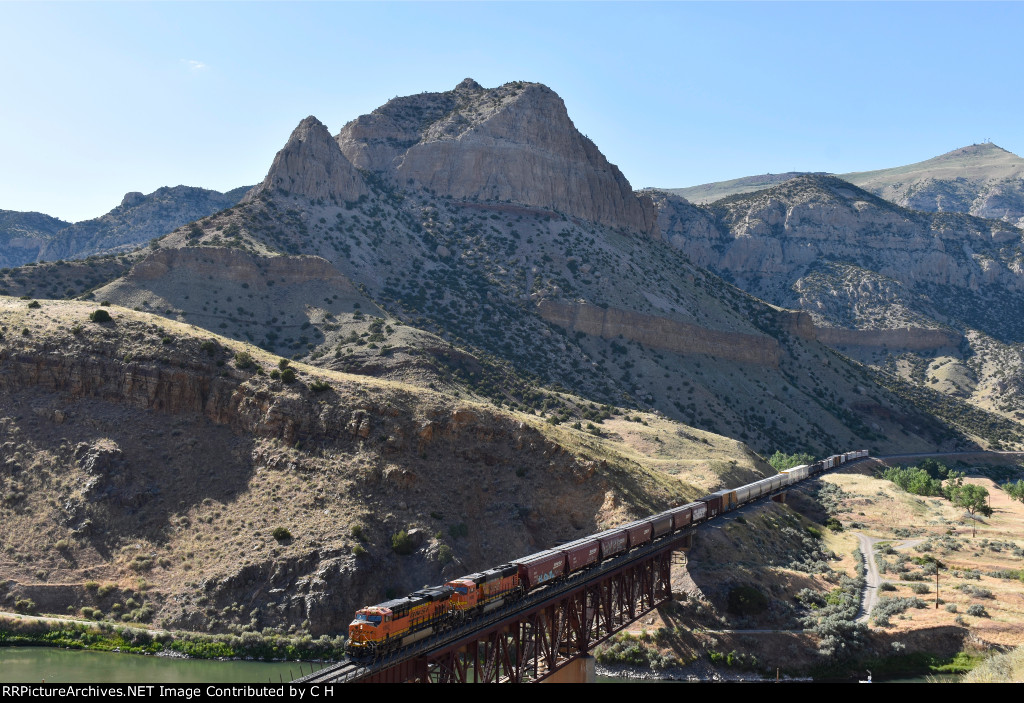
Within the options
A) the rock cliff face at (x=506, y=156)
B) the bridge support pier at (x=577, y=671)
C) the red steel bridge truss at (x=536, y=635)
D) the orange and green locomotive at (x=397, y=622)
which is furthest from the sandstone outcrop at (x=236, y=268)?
the orange and green locomotive at (x=397, y=622)

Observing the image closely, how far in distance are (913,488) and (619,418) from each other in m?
35.4

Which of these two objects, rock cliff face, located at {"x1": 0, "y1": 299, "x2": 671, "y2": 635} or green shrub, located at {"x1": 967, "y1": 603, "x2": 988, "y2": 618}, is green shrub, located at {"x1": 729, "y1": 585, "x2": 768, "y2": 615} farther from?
green shrub, located at {"x1": 967, "y1": 603, "x2": 988, "y2": 618}

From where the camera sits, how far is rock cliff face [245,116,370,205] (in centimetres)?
11725

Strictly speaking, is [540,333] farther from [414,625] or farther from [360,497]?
[414,625]

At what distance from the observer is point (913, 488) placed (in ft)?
293

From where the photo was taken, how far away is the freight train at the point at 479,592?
2555cm

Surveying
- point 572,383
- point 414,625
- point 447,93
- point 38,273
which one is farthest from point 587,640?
point 447,93

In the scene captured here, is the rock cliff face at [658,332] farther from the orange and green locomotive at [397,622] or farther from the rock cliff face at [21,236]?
the rock cliff face at [21,236]

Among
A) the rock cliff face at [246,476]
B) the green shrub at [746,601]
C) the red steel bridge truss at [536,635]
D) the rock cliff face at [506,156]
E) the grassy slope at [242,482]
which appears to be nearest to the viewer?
the red steel bridge truss at [536,635]

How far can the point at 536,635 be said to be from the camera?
104 feet

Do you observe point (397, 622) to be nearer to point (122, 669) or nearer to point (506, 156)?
point (122, 669)

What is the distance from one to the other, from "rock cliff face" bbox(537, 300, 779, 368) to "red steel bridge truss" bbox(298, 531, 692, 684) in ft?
222

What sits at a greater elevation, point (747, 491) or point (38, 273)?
point (38, 273)

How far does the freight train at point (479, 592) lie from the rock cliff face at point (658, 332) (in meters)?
66.2
